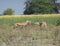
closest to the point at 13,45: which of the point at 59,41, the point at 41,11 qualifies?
the point at 59,41

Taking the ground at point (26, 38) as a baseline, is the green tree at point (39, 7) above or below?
below

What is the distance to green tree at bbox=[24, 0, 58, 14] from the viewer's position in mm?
78000

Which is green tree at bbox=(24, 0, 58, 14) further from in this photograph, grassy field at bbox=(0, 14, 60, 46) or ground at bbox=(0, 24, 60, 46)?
ground at bbox=(0, 24, 60, 46)

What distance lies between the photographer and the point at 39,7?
80438 millimetres

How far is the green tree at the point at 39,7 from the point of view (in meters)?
78.0

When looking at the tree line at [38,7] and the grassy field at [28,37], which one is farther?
the tree line at [38,7]

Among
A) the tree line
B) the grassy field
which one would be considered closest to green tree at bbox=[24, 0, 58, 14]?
the tree line

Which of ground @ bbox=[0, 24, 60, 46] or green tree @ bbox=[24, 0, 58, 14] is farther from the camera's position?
green tree @ bbox=[24, 0, 58, 14]

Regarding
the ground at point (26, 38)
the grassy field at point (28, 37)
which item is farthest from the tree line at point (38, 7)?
the ground at point (26, 38)

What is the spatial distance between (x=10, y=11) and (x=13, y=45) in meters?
77.6

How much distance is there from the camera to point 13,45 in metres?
7.96

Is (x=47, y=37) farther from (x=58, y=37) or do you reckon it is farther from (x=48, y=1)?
(x=48, y=1)

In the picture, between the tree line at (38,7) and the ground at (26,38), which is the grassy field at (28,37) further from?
the tree line at (38,7)

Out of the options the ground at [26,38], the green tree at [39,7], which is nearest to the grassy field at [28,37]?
the ground at [26,38]
